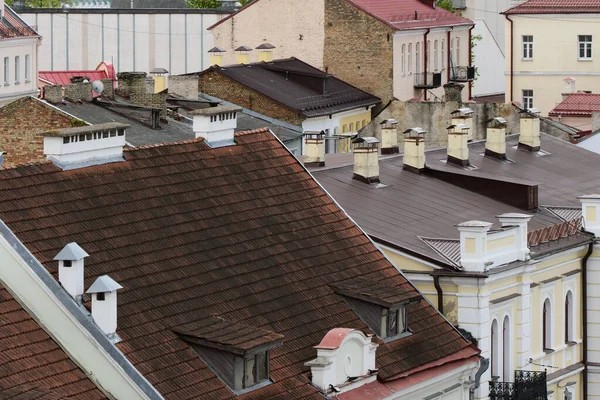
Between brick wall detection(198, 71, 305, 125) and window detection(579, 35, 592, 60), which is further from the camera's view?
window detection(579, 35, 592, 60)

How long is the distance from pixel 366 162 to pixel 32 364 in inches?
731

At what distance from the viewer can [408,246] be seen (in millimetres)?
42875

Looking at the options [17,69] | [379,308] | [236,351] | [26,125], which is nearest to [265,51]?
[17,69]

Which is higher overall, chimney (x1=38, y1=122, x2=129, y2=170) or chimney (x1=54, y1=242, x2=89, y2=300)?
chimney (x1=38, y1=122, x2=129, y2=170)

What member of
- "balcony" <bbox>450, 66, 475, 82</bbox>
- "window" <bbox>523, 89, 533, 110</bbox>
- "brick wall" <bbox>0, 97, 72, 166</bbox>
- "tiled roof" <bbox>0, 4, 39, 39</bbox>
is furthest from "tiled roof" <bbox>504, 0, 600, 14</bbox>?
"brick wall" <bbox>0, 97, 72, 166</bbox>

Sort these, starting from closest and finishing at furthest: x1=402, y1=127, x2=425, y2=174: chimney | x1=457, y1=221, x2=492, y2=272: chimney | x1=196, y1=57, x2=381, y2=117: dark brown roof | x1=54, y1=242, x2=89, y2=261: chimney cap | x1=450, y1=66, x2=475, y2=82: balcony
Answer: x1=54, y1=242, x2=89, y2=261: chimney cap < x1=457, y1=221, x2=492, y2=272: chimney < x1=402, y1=127, x2=425, y2=174: chimney < x1=196, y1=57, x2=381, y2=117: dark brown roof < x1=450, y1=66, x2=475, y2=82: balcony

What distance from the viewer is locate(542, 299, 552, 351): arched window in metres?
45.9

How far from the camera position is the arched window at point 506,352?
43.4 meters

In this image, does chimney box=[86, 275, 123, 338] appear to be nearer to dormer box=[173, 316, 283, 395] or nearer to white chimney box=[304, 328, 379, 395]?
dormer box=[173, 316, 283, 395]

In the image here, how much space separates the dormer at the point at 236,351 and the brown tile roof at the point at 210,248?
0.15 m

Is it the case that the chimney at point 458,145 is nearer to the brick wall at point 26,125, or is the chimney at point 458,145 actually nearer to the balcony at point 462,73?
the brick wall at point 26,125

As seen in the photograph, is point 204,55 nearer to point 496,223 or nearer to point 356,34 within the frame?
point 356,34

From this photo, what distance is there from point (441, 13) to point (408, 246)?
54974 millimetres

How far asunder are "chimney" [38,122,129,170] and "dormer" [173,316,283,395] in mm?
3519
